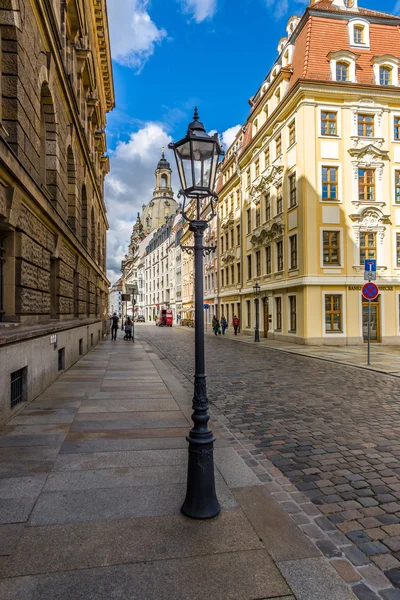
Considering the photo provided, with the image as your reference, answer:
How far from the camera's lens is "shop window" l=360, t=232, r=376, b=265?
24.5 metres

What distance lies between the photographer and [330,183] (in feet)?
80.2

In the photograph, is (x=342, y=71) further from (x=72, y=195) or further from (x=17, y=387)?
(x=17, y=387)

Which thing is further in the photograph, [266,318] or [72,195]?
[266,318]

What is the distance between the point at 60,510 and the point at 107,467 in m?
1.09

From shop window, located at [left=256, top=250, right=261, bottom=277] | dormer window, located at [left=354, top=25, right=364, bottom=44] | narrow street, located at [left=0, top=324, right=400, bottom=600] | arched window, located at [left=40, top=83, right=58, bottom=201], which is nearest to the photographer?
narrow street, located at [left=0, top=324, right=400, bottom=600]

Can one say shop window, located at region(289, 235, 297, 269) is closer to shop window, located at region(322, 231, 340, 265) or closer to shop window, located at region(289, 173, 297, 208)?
shop window, located at region(322, 231, 340, 265)

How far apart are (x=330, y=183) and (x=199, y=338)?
23.1 metres

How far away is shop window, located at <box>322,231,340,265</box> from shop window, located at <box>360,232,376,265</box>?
1.49 m

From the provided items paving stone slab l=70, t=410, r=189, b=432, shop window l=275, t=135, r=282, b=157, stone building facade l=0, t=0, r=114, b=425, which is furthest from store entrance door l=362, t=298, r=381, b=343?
paving stone slab l=70, t=410, r=189, b=432

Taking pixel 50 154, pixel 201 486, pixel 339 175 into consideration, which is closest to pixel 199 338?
pixel 201 486

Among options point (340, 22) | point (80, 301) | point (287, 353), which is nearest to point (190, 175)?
point (80, 301)

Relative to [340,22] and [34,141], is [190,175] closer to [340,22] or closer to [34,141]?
[34,141]

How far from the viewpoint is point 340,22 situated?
85.1ft

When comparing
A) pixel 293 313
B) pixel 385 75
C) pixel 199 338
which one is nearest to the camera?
pixel 199 338
